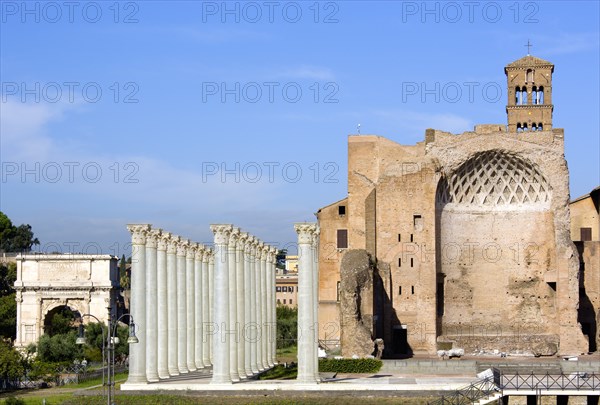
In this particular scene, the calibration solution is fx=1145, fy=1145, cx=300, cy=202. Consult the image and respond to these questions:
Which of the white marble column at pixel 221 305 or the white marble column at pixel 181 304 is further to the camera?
the white marble column at pixel 181 304

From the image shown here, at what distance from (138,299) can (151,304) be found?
0.73 metres

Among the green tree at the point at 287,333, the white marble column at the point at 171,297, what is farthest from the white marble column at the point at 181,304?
the green tree at the point at 287,333

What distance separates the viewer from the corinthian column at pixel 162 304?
50694 millimetres

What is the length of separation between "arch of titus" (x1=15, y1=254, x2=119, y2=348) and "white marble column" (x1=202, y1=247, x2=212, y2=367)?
26.2 metres

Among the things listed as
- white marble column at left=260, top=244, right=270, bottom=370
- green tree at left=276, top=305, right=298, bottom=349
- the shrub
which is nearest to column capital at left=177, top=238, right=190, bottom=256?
white marble column at left=260, top=244, right=270, bottom=370

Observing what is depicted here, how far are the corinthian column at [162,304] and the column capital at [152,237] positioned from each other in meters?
0.68

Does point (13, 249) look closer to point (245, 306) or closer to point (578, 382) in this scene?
point (245, 306)

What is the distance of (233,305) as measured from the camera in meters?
49.5

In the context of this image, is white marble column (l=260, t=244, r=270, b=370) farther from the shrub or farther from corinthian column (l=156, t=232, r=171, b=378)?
corinthian column (l=156, t=232, r=171, b=378)

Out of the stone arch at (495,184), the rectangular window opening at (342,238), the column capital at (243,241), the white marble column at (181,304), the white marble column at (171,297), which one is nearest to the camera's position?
the column capital at (243,241)

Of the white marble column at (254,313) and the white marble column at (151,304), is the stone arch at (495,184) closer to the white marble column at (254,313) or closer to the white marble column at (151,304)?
the white marble column at (254,313)

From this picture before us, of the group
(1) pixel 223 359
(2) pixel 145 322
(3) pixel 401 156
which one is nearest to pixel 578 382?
(1) pixel 223 359

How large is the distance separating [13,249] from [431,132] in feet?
237

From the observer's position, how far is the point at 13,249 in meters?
130
